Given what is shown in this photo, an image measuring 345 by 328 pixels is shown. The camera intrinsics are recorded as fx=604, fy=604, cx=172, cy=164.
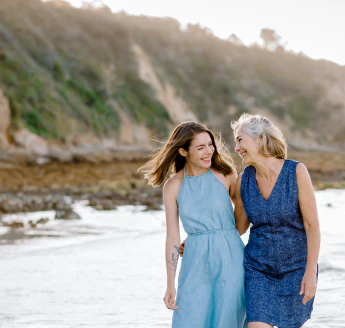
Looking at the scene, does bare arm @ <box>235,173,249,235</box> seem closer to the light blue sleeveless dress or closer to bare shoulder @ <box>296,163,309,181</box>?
the light blue sleeveless dress

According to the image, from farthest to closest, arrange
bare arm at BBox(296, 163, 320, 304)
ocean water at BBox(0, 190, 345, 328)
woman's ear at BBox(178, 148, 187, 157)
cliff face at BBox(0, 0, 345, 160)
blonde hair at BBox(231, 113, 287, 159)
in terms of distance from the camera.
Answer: cliff face at BBox(0, 0, 345, 160) → ocean water at BBox(0, 190, 345, 328) → woman's ear at BBox(178, 148, 187, 157) → blonde hair at BBox(231, 113, 287, 159) → bare arm at BBox(296, 163, 320, 304)

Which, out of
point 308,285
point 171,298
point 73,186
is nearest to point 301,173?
point 308,285

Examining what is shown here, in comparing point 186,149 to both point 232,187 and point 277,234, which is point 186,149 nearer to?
point 232,187

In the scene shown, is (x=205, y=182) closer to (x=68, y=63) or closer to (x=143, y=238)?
(x=143, y=238)

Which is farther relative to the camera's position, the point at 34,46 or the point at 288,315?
the point at 34,46

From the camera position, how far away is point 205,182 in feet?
13.0

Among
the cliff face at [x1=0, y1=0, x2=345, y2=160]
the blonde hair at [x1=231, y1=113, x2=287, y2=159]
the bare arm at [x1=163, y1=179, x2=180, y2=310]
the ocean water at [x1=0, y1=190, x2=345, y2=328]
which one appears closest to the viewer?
the blonde hair at [x1=231, y1=113, x2=287, y2=159]

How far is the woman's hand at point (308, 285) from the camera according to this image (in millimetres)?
3504

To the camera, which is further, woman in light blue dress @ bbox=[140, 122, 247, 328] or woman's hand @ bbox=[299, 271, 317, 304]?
woman in light blue dress @ bbox=[140, 122, 247, 328]

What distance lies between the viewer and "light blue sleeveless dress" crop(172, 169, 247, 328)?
3.72 metres

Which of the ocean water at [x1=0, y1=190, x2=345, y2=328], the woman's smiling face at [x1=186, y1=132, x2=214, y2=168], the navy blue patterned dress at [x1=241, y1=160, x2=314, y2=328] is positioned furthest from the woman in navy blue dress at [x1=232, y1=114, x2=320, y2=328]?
the ocean water at [x1=0, y1=190, x2=345, y2=328]

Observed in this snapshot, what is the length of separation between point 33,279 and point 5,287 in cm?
60

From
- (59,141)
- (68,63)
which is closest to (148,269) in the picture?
(59,141)

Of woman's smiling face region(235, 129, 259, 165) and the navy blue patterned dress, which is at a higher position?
woman's smiling face region(235, 129, 259, 165)
